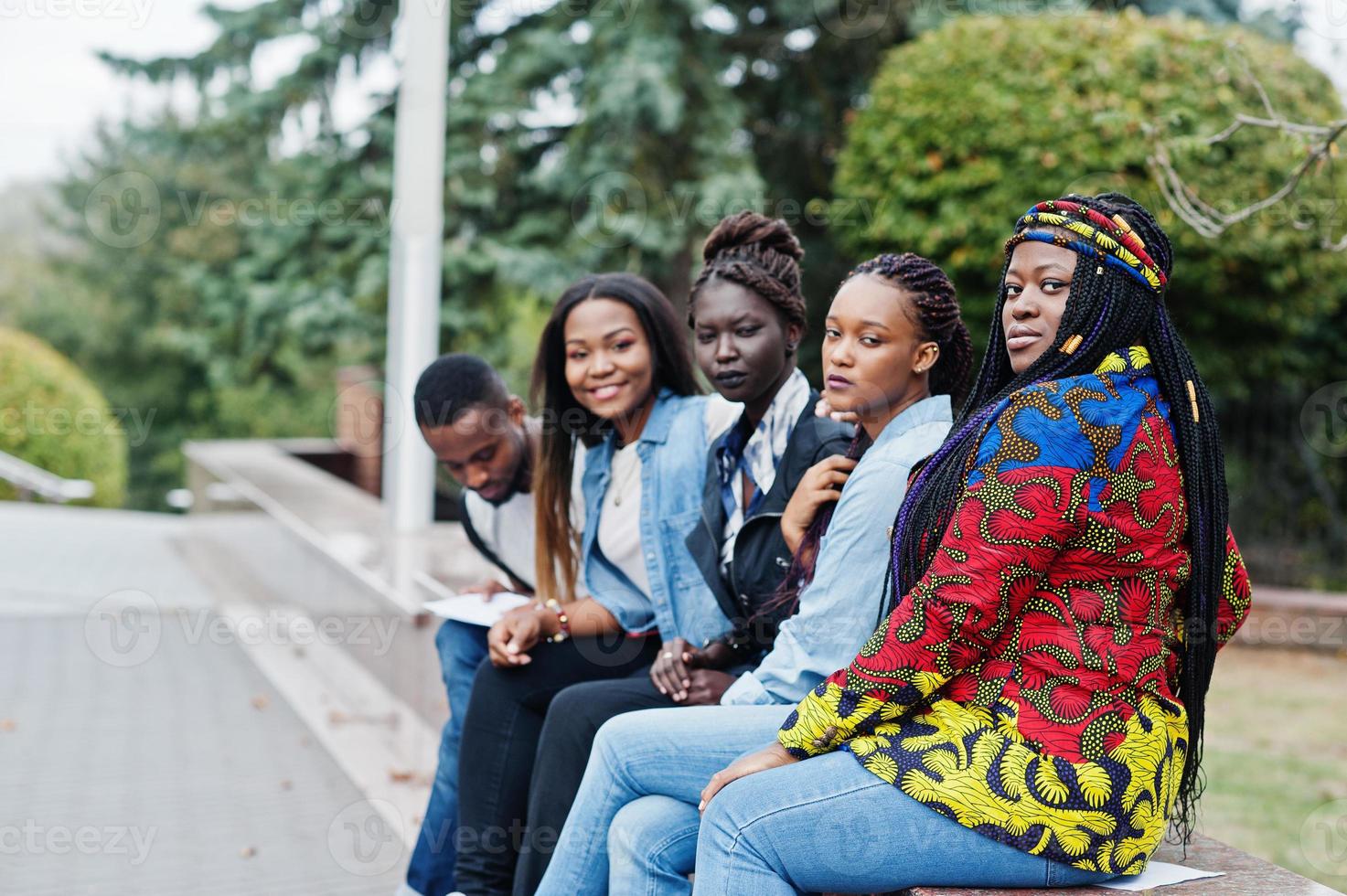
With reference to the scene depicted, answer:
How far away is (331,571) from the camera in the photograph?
629 centimetres

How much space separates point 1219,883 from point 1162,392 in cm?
83

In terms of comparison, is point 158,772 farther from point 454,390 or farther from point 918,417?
point 918,417

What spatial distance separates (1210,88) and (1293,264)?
3.87ft

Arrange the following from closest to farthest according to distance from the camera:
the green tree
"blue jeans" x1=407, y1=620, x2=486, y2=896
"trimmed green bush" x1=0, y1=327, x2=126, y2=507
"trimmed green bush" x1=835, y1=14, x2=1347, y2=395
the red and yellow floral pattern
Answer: the red and yellow floral pattern < "blue jeans" x1=407, y1=620, x2=486, y2=896 < "trimmed green bush" x1=835, y1=14, x2=1347, y2=395 < the green tree < "trimmed green bush" x1=0, y1=327, x2=126, y2=507

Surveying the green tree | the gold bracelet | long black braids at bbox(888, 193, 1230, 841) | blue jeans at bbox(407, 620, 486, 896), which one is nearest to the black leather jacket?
the gold bracelet

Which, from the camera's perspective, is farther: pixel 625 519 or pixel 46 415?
pixel 46 415

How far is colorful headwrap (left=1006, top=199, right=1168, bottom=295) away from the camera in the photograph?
2.12 metres

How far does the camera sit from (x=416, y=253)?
7.71 meters

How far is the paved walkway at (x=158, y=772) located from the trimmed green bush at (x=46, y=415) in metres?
9.26

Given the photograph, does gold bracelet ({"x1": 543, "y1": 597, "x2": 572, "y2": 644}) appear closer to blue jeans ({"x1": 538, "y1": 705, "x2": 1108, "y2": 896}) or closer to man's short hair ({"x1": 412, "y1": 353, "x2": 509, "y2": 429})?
man's short hair ({"x1": 412, "y1": 353, "x2": 509, "y2": 429})

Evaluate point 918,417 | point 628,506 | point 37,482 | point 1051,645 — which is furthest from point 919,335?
point 37,482

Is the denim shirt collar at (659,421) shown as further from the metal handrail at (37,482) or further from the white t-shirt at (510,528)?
the metal handrail at (37,482)

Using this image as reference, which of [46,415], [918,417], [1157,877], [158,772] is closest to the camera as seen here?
[1157,877]

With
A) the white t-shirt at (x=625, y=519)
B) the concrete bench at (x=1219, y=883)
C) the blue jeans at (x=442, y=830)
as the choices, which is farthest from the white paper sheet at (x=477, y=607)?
the concrete bench at (x=1219, y=883)
